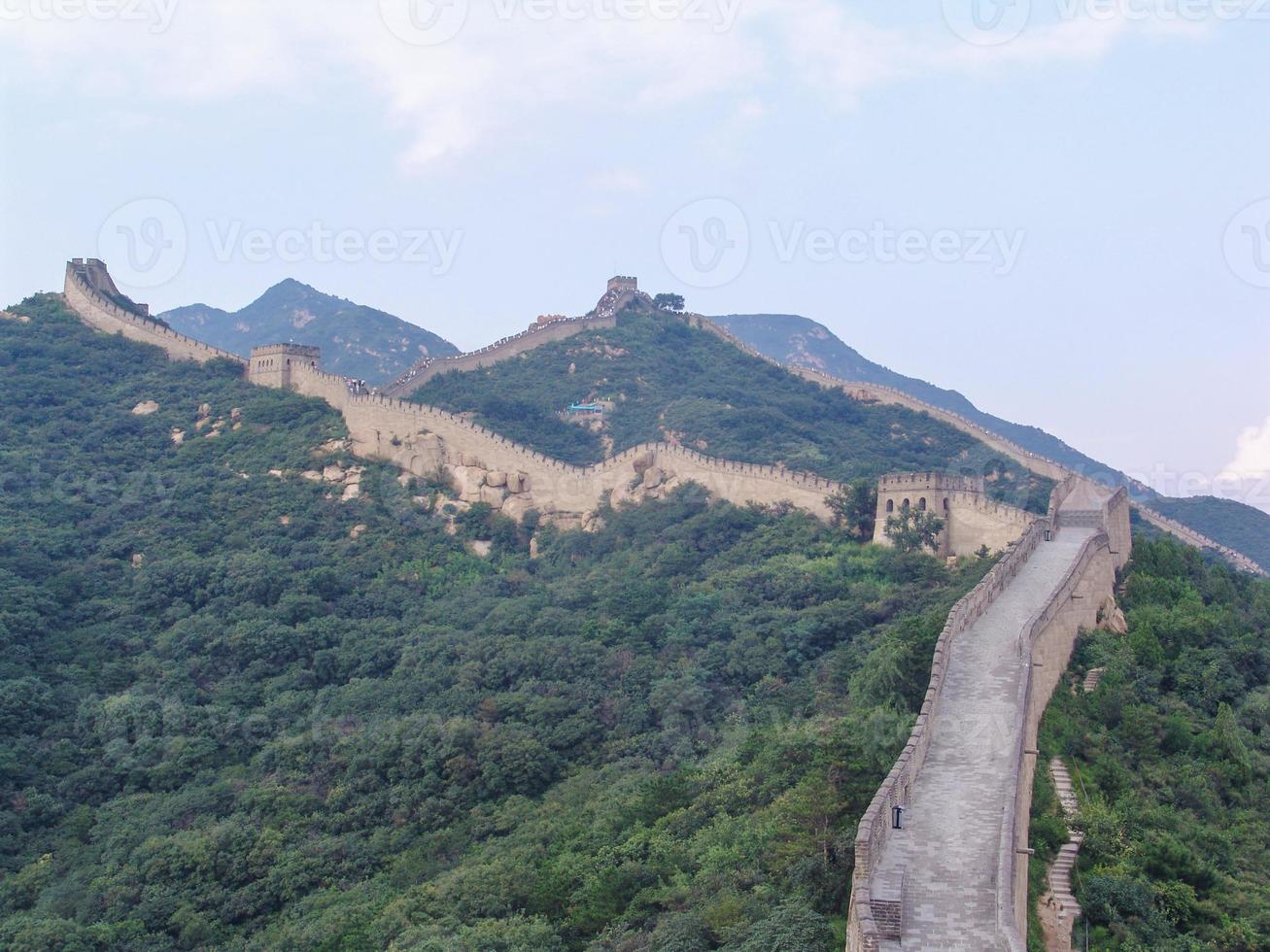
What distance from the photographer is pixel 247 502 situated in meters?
35.6

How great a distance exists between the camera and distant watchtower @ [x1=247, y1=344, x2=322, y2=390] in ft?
139

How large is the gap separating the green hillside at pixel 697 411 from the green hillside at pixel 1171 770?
627 inches

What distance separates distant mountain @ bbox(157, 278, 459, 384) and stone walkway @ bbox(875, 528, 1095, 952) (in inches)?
2238

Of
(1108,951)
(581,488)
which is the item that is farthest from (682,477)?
(1108,951)

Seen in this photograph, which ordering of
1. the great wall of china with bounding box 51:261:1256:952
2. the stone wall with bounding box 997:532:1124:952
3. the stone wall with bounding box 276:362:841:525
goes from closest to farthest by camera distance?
the great wall of china with bounding box 51:261:1256:952, the stone wall with bounding box 997:532:1124:952, the stone wall with bounding box 276:362:841:525

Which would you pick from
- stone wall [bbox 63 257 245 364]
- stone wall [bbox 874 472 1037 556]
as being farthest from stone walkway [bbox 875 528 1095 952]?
stone wall [bbox 63 257 245 364]

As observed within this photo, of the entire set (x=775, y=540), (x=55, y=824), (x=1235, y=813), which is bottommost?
(x=55, y=824)

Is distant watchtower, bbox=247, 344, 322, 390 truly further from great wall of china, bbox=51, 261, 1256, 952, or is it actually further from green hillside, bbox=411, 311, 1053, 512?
green hillside, bbox=411, 311, 1053, 512

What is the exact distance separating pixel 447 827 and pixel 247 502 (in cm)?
1613

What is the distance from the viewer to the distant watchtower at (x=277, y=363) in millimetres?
42312

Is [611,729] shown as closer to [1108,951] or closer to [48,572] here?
[1108,951]

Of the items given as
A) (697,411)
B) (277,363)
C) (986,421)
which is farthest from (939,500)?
(986,421)

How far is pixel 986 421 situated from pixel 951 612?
2261 inches

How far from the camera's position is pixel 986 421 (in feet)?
244
